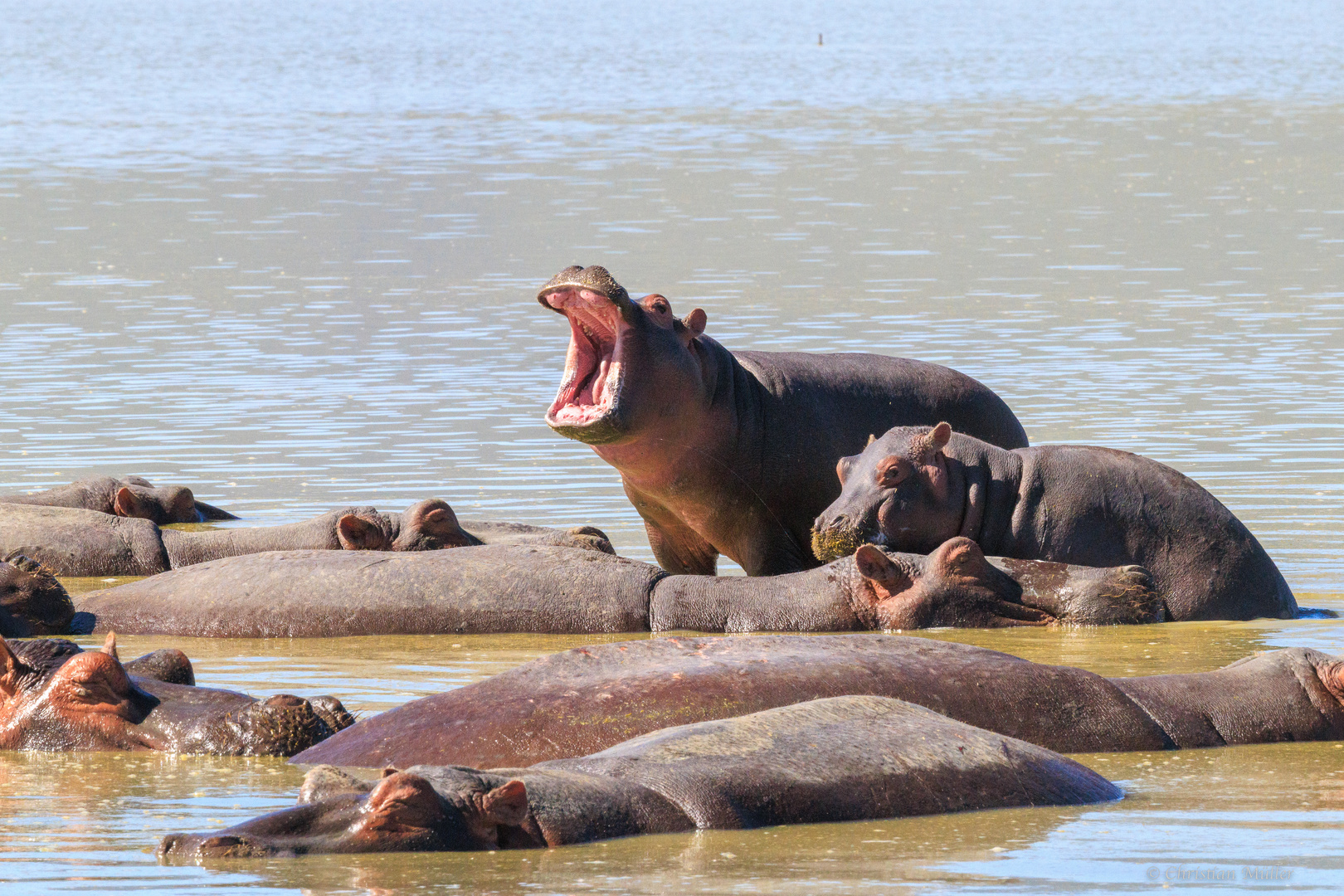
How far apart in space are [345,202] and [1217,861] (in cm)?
3123

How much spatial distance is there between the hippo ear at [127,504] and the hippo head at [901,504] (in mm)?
4093

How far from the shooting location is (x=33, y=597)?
9.82m

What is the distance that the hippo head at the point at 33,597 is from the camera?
9.80m

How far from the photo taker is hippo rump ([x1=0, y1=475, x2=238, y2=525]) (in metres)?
12.7

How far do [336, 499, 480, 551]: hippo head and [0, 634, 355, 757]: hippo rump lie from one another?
10.8 feet

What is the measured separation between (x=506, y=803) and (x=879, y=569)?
164 inches

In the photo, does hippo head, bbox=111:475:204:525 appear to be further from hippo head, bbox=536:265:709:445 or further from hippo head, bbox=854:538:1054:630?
hippo head, bbox=854:538:1054:630

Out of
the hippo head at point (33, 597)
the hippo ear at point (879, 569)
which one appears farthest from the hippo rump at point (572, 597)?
the hippo head at point (33, 597)

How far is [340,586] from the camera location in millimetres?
10297

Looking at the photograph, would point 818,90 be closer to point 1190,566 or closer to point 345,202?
point 345,202

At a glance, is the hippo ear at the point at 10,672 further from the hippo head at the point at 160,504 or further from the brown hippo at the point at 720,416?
the hippo head at the point at 160,504

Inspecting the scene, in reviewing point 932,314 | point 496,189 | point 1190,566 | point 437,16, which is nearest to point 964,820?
point 1190,566

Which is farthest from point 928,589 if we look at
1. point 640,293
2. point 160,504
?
point 640,293

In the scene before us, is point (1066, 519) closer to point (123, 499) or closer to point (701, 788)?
point (701, 788)
